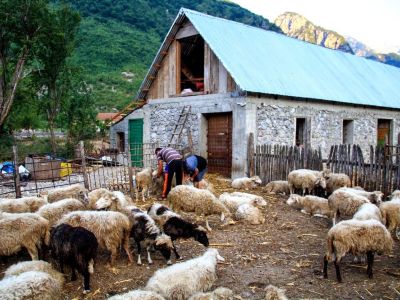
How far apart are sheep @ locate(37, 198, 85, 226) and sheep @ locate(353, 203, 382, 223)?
5.19 metres

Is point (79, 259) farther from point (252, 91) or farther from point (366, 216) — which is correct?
point (252, 91)

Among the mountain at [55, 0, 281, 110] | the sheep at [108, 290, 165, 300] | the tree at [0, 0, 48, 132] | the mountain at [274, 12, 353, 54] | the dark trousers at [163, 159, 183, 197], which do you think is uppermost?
the mountain at [274, 12, 353, 54]

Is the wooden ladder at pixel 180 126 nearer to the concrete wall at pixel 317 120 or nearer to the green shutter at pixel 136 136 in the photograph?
the green shutter at pixel 136 136

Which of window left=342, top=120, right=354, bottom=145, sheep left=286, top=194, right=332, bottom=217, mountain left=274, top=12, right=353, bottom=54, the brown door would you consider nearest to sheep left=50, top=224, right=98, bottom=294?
sheep left=286, top=194, right=332, bottom=217

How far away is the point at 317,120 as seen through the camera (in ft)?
49.2

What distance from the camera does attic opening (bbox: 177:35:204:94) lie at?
1526 centimetres

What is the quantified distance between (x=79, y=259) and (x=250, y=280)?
2475 millimetres

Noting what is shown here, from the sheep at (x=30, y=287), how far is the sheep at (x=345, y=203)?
5.73 m

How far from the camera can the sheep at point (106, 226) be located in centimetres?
572

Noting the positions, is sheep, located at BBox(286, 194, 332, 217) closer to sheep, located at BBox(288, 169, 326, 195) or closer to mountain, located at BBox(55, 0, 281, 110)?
sheep, located at BBox(288, 169, 326, 195)

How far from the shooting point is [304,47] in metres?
18.7

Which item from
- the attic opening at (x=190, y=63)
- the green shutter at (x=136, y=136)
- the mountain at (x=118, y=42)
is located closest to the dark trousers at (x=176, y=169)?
the attic opening at (x=190, y=63)

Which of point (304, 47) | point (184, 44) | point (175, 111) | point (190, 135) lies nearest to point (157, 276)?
point (190, 135)

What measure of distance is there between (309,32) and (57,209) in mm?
102358
